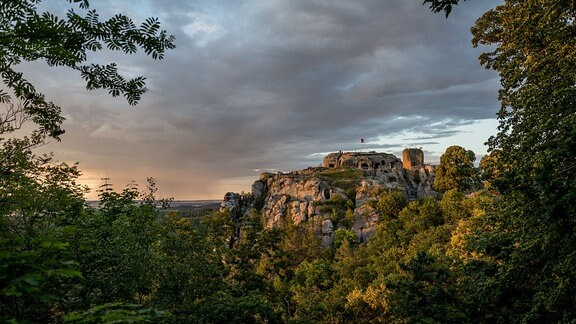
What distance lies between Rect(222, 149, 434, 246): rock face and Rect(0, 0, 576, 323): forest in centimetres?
5781

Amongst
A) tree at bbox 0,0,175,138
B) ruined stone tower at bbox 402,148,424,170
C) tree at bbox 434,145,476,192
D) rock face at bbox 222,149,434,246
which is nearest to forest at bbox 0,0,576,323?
tree at bbox 0,0,175,138

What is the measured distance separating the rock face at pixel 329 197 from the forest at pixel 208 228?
5781 centimetres

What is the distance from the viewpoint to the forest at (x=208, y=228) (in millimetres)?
4773

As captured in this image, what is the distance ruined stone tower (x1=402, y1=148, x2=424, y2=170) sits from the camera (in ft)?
446

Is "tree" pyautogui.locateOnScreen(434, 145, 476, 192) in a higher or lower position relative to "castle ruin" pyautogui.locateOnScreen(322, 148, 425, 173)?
lower

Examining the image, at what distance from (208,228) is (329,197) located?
7900 cm

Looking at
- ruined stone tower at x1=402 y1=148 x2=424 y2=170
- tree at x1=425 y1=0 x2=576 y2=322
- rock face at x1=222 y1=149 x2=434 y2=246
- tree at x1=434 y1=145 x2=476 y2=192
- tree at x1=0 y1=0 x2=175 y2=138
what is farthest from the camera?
ruined stone tower at x1=402 y1=148 x2=424 y2=170

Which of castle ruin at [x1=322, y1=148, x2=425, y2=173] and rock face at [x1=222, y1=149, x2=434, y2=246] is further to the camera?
castle ruin at [x1=322, y1=148, x2=425, y2=173]

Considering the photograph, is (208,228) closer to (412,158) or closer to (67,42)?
(67,42)

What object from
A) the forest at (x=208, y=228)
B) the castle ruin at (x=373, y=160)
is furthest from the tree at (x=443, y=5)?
the castle ruin at (x=373, y=160)

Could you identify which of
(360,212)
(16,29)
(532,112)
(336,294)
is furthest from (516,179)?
(360,212)

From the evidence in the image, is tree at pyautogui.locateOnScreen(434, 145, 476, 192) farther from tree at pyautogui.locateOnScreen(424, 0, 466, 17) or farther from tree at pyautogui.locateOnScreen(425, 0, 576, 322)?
tree at pyautogui.locateOnScreen(424, 0, 466, 17)

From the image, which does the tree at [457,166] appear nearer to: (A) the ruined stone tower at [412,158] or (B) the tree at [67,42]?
(B) the tree at [67,42]

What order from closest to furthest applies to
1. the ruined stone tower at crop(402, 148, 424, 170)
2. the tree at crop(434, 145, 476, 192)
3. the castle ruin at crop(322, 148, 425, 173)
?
the tree at crop(434, 145, 476, 192)
the ruined stone tower at crop(402, 148, 424, 170)
the castle ruin at crop(322, 148, 425, 173)
